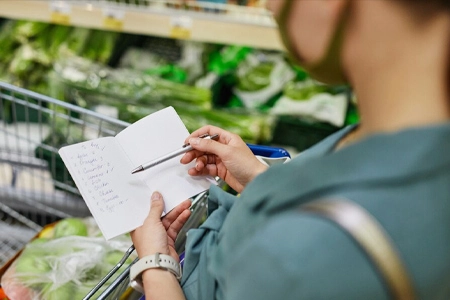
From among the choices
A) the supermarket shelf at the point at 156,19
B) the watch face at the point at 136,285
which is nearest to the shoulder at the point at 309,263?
the watch face at the point at 136,285

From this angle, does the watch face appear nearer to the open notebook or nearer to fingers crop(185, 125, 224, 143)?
the open notebook

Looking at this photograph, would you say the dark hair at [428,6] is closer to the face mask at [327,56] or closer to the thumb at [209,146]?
the face mask at [327,56]

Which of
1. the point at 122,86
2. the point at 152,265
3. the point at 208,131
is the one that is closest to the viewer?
the point at 152,265

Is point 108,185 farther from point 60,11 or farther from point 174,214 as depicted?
point 60,11

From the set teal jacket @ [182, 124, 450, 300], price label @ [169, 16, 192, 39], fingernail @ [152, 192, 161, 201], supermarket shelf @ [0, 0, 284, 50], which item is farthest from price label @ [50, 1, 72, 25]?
teal jacket @ [182, 124, 450, 300]

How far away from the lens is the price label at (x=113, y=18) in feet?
5.42

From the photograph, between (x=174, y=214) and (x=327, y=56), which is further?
(x=174, y=214)

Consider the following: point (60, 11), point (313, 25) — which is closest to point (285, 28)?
point (313, 25)

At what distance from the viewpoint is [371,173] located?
1.51 feet

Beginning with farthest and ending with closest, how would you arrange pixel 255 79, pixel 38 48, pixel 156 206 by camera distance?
pixel 255 79 → pixel 38 48 → pixel 156 206

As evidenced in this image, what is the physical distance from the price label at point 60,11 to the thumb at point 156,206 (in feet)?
3.26

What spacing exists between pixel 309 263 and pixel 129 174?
0.55m

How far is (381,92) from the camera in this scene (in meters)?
0.49

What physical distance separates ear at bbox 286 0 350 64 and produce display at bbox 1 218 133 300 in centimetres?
69
